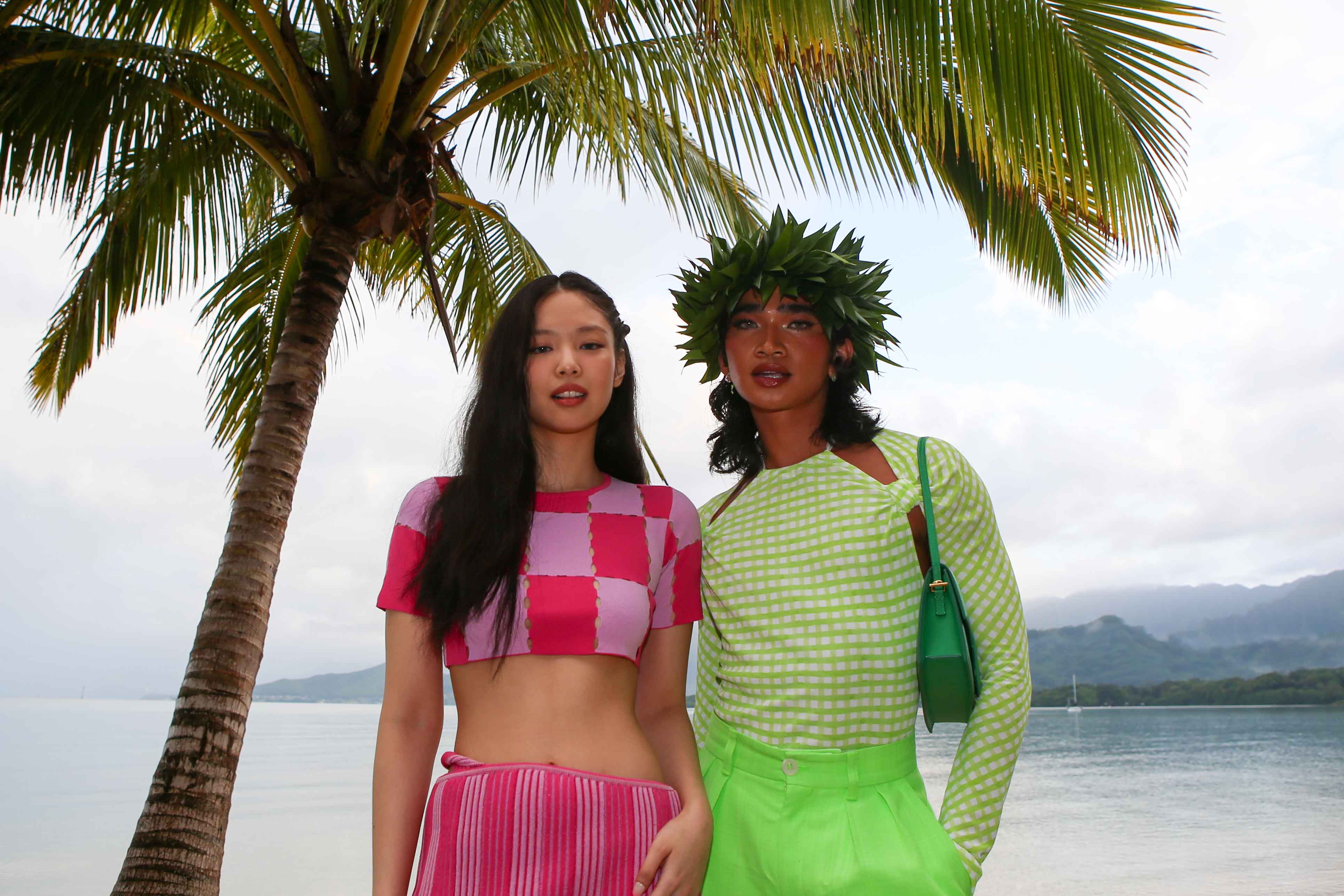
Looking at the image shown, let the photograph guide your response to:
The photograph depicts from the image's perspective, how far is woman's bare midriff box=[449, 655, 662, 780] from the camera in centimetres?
168

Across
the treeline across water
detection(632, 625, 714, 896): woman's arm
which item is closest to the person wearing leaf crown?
detection(632, 625, 714, 896): woman's arm

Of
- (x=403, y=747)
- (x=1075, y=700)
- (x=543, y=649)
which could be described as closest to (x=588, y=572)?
(x=543, y=649)

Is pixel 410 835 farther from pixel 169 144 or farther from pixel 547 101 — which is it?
pixel 547 101

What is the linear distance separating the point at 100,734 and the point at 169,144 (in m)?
45.0

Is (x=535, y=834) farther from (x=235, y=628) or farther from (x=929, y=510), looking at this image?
(x=235, y=628)

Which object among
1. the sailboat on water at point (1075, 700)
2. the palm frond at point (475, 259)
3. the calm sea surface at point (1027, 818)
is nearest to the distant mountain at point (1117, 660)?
the sailboat on water at point (1075, 700)

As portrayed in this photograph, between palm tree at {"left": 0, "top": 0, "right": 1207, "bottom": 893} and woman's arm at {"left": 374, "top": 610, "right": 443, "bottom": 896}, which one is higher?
palm tree at {"left": 0, "top": 0, "right": 1207, "bottom": 893}

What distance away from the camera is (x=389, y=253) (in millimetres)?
6836

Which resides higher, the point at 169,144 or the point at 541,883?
the point at 169,144

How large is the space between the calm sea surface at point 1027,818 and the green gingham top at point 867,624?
10108 millimetres

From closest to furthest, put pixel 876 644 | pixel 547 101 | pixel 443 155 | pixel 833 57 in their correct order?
pixel 876 644 < pixel 833 57 < pixel 443 155 < pixel 547 101

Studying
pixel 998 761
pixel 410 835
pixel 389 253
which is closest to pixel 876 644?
pixel 998 761

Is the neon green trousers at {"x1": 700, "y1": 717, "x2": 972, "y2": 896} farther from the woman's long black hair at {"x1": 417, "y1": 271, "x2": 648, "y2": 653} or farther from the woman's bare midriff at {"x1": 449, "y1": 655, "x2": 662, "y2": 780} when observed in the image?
the woman's long black hair at {"x1": 417, "y1": 271, "x2": 648, "y2": 653}

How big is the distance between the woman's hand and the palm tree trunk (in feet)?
8.57
